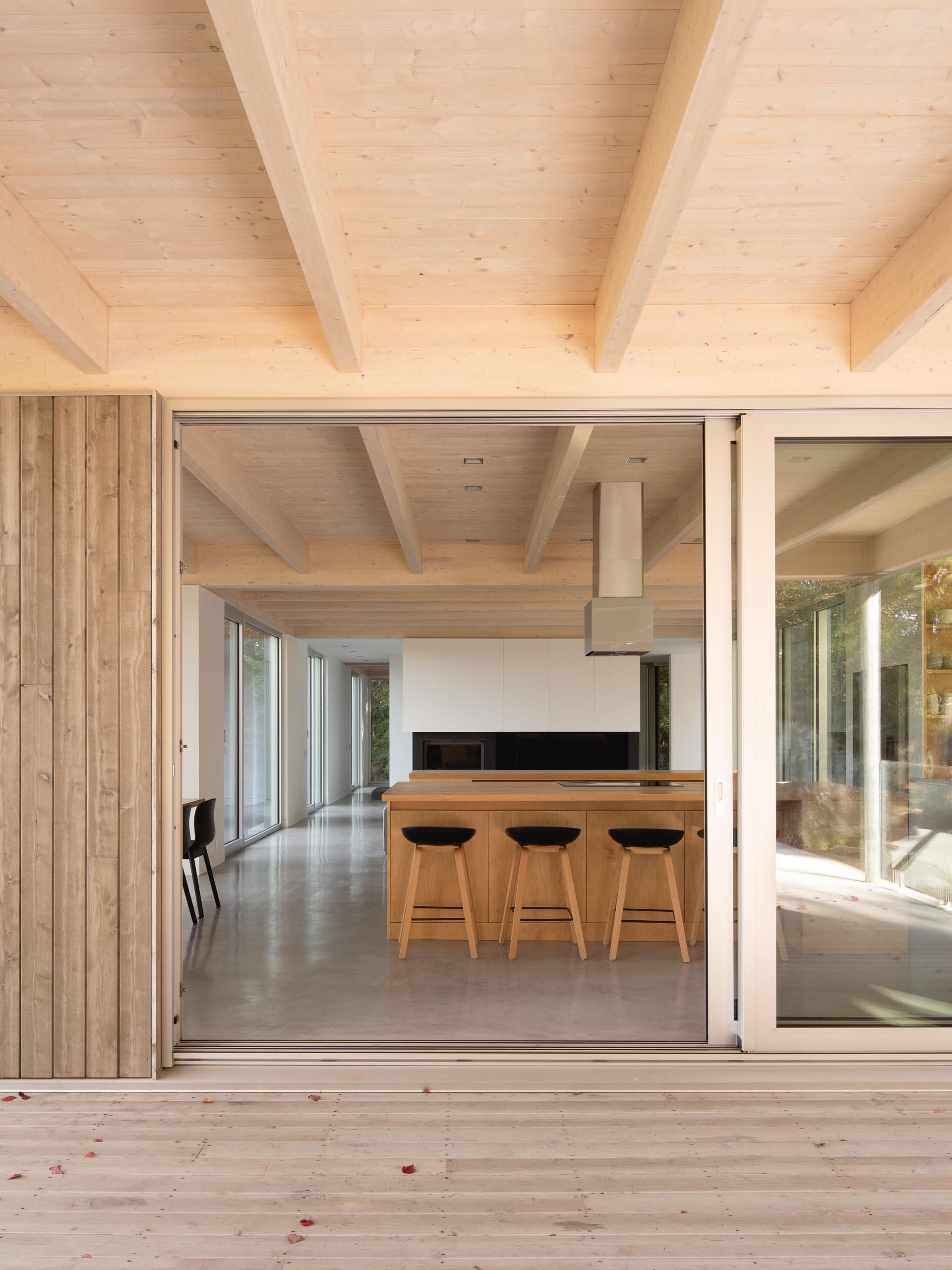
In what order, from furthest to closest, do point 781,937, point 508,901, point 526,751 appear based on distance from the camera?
point 526,751 < point 508,901 < point 781,937

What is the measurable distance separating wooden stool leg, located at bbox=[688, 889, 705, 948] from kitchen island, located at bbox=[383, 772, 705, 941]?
3 cm

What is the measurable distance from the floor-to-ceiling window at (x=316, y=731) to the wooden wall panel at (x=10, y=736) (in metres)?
10.1

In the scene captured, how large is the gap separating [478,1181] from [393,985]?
6.71 ft

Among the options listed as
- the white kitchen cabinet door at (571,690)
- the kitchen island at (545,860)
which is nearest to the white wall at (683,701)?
the white kitchen cabinet door at (571,690)

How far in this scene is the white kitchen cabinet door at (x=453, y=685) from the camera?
10.9 meters

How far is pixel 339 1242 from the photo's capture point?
97.0 inches

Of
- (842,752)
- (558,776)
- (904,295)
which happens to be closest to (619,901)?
(842,752)

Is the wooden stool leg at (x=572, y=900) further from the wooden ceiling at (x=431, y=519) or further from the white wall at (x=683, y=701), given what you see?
the white wall at (x=683, y=701)

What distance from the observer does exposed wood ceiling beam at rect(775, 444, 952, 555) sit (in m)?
3.78

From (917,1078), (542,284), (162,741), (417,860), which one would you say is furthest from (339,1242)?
(542,284)

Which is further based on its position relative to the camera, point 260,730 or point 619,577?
point 260,730

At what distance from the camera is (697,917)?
5.84 m

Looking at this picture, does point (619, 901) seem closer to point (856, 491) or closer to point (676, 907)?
point (676, 907)

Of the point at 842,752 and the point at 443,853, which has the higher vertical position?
the point at 842,752
